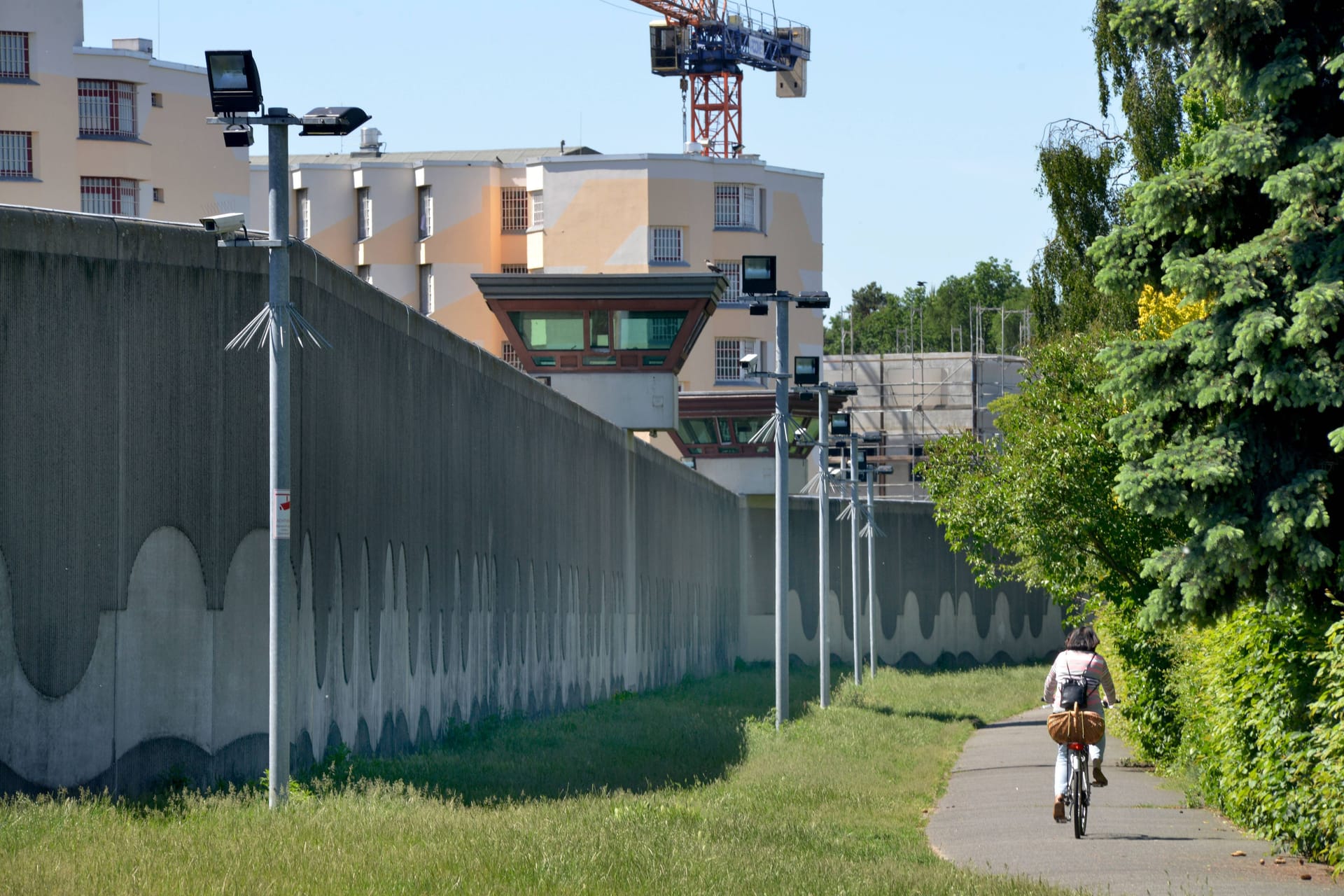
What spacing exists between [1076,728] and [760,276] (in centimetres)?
1486

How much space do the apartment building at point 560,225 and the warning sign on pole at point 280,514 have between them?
223 feet

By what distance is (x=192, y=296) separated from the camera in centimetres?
1728

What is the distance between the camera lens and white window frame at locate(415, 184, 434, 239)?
3465 inches

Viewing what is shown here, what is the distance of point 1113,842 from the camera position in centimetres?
1609

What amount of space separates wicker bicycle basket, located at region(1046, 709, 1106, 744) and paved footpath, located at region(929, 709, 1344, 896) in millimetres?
855

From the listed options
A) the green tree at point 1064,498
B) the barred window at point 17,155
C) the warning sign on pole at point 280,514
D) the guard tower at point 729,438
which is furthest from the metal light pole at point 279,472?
the barred window at point 17,155

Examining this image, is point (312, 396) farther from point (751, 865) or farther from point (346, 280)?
point (751, 865)

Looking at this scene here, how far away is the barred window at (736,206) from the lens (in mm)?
85000

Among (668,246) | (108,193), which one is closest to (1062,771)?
(108,193)

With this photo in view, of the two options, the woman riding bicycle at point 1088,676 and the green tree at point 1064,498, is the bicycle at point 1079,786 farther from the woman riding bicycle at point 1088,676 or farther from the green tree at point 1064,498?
the green tree at point 1064,498

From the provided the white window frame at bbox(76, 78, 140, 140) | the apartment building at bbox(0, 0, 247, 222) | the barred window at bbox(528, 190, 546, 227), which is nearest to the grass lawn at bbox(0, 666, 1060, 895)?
the apartment building at bbox(0, 0, 247, 222)

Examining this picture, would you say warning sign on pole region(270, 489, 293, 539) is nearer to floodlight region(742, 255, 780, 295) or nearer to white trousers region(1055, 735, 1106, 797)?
white trousers region(1055, 735, 1106, 797)

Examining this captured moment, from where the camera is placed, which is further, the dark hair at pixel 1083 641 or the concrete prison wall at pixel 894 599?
the concrete prison wall at pixel 894 599

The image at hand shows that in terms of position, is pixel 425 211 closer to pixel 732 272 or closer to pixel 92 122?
pixel 732 272
